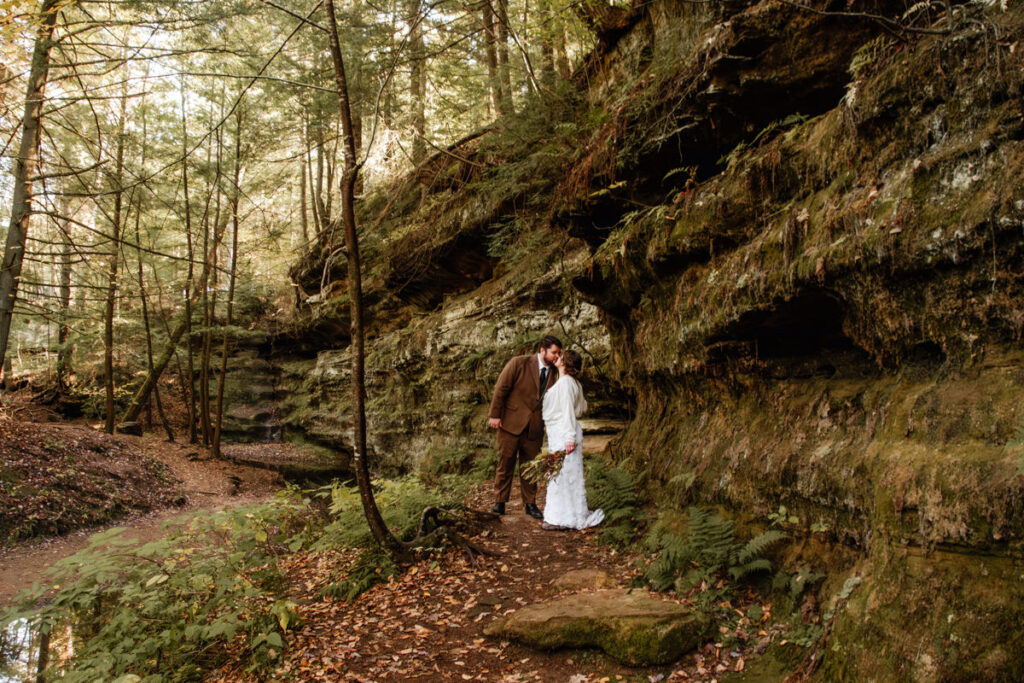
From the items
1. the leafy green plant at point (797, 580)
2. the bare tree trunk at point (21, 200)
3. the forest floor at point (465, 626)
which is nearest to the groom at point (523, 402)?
the forest floor at point (465, 626)

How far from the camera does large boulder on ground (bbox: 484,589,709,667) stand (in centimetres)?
366

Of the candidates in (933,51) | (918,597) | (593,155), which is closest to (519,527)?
(918,597)

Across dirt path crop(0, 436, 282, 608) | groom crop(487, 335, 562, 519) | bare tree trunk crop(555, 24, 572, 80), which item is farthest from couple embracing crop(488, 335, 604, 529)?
bare tree trunk crop(555, 24, 572, 80)

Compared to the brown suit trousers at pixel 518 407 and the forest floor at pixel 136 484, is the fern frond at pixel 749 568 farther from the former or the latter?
the forest floor at pixel 136 484

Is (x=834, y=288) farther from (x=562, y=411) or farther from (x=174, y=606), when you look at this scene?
(x=174, y=606)

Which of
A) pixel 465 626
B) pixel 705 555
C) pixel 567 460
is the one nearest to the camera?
pixel 705 555

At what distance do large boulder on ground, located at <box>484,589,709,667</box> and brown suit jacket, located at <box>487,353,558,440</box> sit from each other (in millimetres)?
2746

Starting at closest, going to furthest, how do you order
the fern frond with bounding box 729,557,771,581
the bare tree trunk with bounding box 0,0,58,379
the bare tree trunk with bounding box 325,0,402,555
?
1. the fern frond with bounding box 729,557,771,581
2. the bare tree trunk with bounding box 325,0,402,555
3. the bare tree trunk with bounding box 0,0,58,379

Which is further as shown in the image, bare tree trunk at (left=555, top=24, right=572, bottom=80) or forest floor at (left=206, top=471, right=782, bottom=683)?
bare tree trunk at (left=555, top=24, right=572, bottom=80)

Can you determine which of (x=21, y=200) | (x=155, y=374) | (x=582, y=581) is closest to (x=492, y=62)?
(x=21, y=200)

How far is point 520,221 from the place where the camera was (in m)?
11.3

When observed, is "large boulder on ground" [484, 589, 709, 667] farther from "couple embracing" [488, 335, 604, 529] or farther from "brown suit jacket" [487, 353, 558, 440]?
"brown suit jacket" [487, 353, 558, 440]

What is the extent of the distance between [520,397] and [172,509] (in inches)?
400

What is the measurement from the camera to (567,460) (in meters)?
6.34
